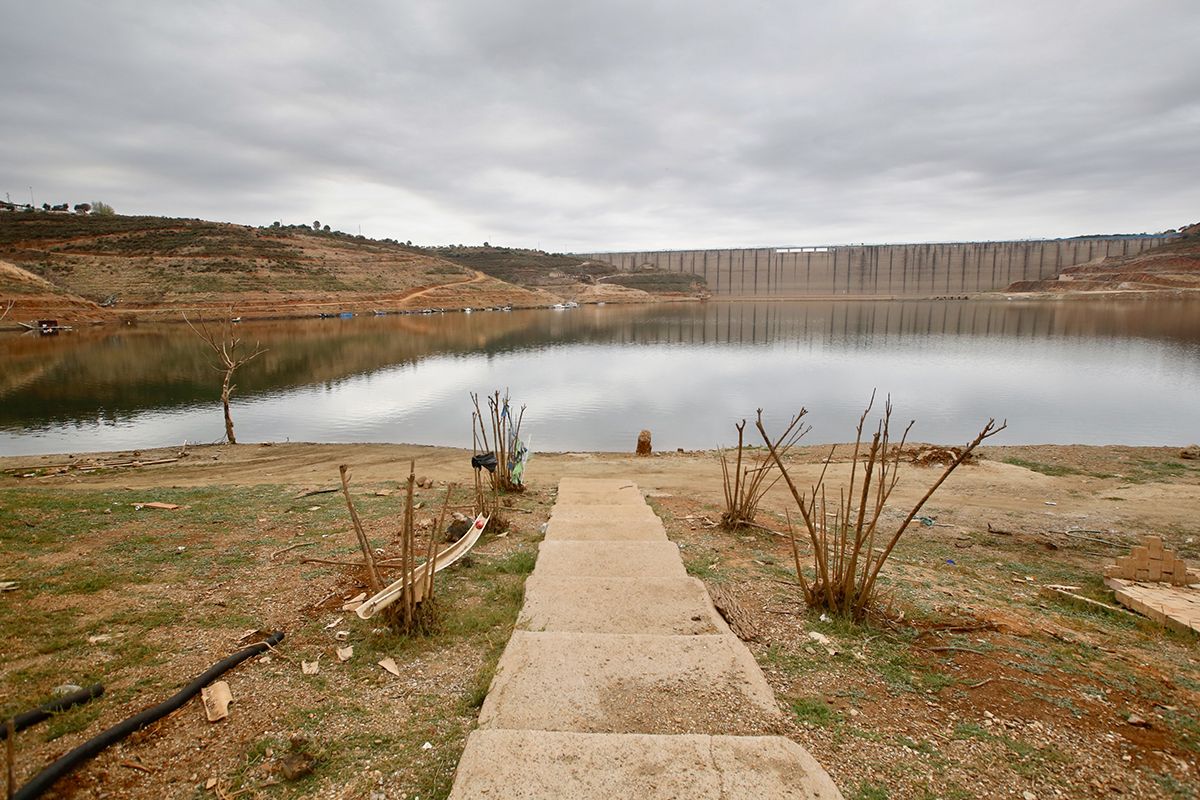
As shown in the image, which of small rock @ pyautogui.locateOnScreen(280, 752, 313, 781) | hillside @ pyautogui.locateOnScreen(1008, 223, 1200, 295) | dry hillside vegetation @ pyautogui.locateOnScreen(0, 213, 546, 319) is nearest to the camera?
small rock @ pyautogui.locateOnScreen(280, 752, 313, 781)

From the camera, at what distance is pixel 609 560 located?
596cm

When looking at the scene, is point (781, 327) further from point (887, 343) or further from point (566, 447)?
point (566, 447)

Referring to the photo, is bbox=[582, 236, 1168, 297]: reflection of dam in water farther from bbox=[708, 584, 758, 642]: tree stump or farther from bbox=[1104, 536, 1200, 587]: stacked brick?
bbox=[708, 584, 758, 642]: tree stump

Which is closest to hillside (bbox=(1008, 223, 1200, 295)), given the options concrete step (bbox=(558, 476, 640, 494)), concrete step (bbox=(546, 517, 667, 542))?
concrete step (bbox=(558, 476, 640, 494))

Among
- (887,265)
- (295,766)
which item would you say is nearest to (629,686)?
(295,766)

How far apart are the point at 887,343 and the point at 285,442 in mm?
39777

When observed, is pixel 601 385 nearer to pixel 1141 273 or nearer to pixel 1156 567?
→ pixel 1156 567

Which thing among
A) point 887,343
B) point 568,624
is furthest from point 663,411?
point 887,343

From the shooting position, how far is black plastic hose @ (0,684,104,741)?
3278 mm

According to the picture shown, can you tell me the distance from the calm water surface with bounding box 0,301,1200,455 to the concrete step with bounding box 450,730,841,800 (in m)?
14.7

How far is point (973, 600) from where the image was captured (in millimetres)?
5668

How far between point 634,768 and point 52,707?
3.36 m

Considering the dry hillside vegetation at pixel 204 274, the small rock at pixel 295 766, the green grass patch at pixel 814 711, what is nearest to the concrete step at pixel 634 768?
the green grass patch at pixel 814 711

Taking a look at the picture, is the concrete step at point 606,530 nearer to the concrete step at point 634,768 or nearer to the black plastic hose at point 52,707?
the concrete step at point 634,768
